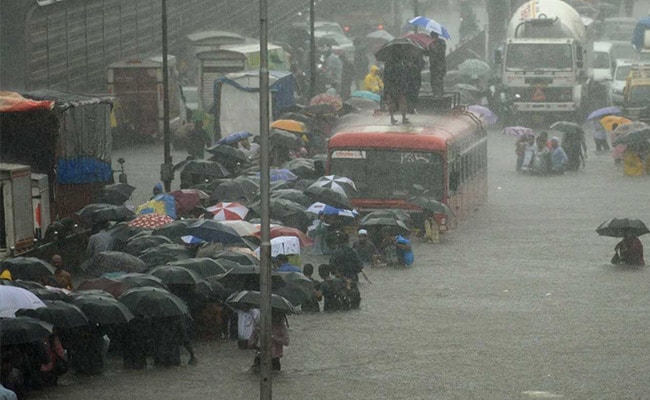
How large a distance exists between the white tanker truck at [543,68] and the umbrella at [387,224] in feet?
79.8

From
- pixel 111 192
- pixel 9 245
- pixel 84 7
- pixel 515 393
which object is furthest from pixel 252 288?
pixel 84 7

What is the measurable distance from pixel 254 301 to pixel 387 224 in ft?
28.6

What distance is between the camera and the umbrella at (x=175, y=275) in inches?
763

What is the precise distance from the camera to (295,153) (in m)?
37.1

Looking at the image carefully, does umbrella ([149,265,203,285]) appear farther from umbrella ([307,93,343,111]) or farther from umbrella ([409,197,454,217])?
umbrella ([307,93,343,111])

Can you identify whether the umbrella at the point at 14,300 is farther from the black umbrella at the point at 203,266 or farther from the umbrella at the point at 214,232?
the umbrella at the point at 214,232

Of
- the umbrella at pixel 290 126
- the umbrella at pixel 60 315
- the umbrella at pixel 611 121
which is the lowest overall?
the umbrella at pixel 611 121

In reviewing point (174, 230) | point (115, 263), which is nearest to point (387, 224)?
point (174, 230)

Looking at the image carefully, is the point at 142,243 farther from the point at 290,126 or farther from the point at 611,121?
the point at 611,121

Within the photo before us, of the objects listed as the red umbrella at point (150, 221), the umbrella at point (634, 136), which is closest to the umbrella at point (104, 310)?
the red umbrella at point (150, 221)

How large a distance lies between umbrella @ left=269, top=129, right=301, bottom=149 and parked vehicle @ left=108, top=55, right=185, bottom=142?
9.07m

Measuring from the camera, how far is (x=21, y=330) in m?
16.4

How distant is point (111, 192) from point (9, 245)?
146 inches

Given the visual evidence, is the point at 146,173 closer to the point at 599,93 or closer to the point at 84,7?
the point at 84,7
